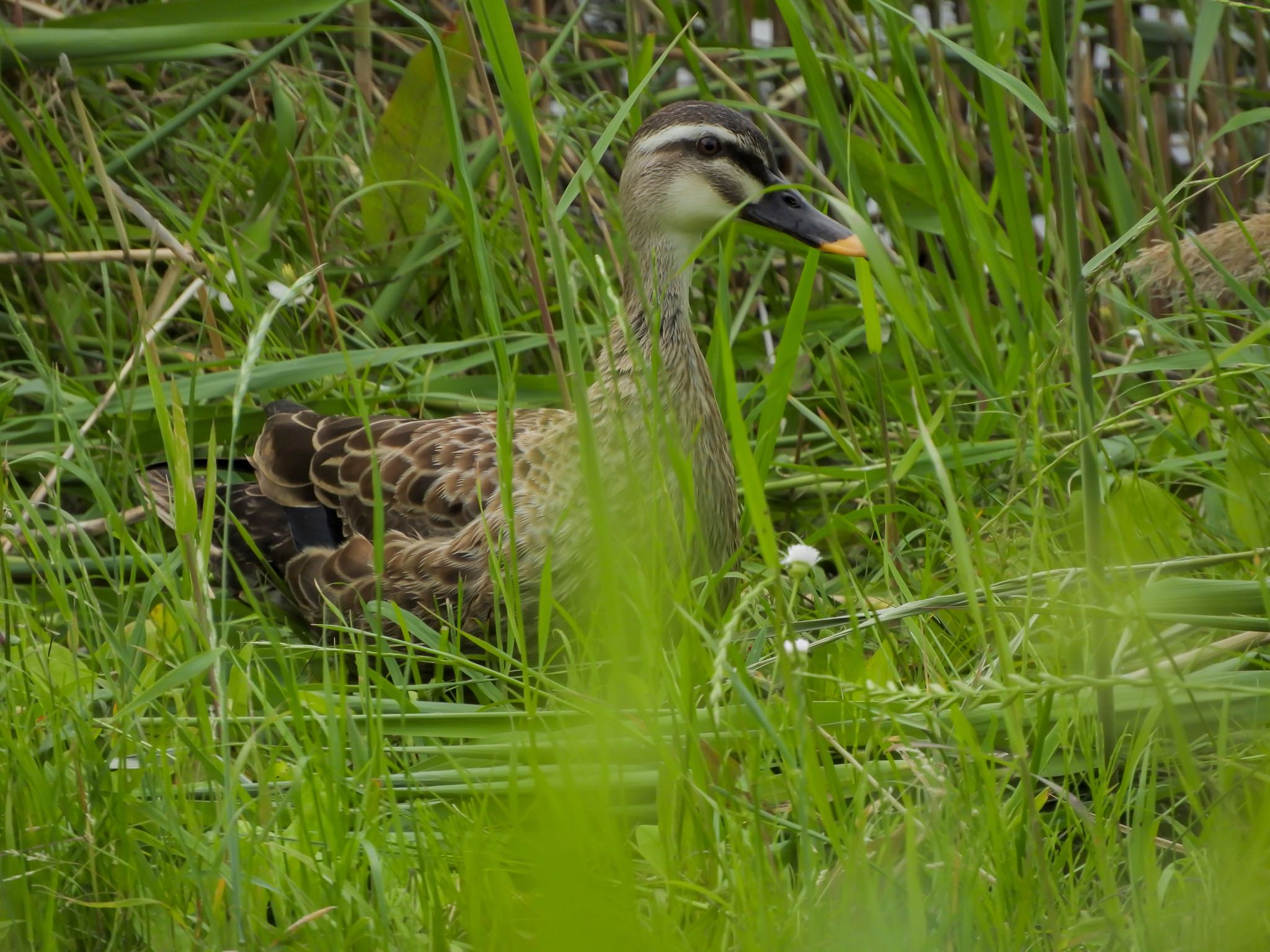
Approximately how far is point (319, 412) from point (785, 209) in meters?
1.31

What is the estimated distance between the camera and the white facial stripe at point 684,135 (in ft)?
11.1

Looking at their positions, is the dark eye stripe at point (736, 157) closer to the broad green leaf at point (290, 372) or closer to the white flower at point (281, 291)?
the broad green leaf at point (290, 372)

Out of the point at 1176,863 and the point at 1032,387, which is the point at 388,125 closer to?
the point at 1032,387

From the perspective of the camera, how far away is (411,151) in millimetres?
4207

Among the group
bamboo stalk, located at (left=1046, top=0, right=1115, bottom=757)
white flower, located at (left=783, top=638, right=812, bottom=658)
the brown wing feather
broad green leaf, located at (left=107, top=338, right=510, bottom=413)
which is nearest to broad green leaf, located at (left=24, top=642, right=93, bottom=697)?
the brown wing feather

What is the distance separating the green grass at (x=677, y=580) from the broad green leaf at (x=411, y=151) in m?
0.01

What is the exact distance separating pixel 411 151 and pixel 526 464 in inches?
51.3

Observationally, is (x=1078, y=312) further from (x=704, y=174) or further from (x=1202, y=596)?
(x=704, y=174)

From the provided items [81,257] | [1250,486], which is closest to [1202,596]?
[1250,486]

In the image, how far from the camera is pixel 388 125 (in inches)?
164

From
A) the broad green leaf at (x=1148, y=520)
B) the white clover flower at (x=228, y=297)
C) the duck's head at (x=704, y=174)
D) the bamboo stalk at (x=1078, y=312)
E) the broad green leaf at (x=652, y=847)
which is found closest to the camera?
the bamboo stalk at (x=1078, y=312)

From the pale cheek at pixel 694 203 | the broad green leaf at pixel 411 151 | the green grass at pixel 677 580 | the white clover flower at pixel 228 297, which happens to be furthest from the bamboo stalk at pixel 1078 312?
the broad green leaf at pixel 411 151

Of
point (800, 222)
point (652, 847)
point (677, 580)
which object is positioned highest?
point (800, 222)

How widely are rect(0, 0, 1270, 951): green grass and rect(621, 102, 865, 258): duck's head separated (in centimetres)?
12
